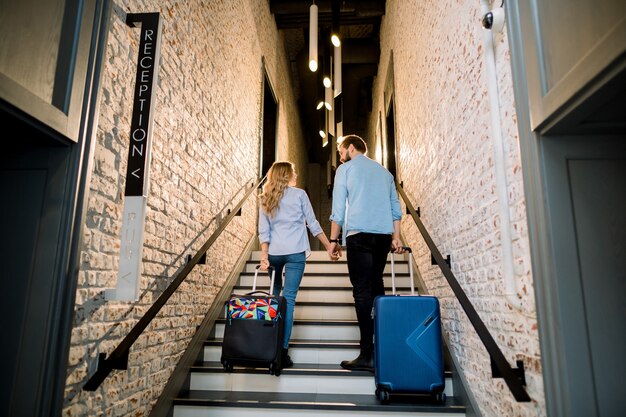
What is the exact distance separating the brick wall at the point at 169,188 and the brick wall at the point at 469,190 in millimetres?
1740

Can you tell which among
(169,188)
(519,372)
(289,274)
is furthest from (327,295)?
(519,372)

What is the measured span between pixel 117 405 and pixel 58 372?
73cm

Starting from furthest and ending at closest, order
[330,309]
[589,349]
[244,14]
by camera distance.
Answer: [244,14], [330,309], [589,349]

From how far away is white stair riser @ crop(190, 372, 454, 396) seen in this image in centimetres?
287

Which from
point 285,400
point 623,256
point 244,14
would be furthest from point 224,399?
point 244,14

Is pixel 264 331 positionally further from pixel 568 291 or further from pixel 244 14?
pixel 244 14

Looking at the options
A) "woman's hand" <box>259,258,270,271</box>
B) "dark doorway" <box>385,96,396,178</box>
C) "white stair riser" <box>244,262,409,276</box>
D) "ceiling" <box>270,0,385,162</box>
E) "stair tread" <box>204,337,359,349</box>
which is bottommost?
"stair tread" <box>204,337,359,349</box>

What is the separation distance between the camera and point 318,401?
2.65 meters

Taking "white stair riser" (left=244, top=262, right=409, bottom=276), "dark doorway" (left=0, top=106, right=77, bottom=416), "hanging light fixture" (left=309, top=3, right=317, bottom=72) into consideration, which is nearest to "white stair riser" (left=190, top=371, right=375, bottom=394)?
"dark doorway" (left=0, top=106, right=77, bottom=416)

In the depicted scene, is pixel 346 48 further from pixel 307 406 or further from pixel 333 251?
pixel 307 406

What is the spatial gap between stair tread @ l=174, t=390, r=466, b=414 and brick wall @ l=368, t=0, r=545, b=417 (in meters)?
0.27

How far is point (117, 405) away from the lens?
7.22 ft

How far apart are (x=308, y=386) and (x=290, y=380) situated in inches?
4.8

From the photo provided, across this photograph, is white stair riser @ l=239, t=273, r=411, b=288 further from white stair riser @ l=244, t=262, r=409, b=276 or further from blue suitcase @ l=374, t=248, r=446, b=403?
blue suitcase @ l=374, t=248, r=446, b=403
